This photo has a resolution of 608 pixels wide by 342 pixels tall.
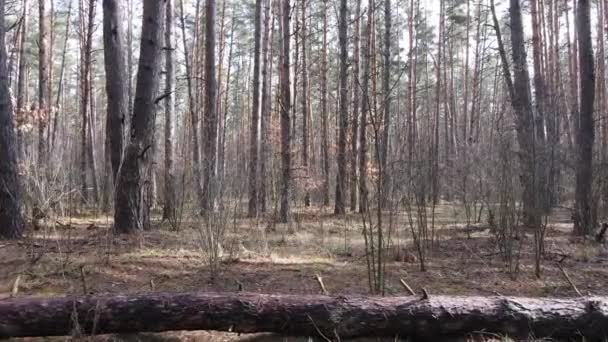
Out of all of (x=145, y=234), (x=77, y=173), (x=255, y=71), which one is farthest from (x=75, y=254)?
(x=255, y=71)

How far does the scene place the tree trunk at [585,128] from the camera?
6941 millimetres

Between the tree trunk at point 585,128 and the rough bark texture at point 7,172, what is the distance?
7.89m

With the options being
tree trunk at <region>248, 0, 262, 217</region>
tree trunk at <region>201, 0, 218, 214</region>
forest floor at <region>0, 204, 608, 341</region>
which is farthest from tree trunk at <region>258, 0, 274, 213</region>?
forest floor at <region>0, 204, 608, 341</region>

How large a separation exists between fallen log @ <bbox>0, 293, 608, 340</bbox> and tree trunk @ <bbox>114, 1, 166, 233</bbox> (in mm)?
2982

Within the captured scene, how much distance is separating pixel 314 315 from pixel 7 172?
4654mm

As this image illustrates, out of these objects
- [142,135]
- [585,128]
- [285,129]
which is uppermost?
[285,129]

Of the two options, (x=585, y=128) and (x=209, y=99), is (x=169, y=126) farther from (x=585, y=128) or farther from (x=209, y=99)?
(x=585, y=128)

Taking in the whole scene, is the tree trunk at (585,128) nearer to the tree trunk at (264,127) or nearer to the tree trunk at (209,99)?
the tree trunk at (264,127)

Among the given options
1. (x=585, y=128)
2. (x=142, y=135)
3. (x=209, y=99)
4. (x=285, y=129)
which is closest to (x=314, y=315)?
(x=142, y=135)

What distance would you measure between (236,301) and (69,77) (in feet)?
116

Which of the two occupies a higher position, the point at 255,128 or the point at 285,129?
the point at 255,128

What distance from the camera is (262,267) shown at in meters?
4.92

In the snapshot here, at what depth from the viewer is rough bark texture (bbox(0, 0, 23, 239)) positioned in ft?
18.6

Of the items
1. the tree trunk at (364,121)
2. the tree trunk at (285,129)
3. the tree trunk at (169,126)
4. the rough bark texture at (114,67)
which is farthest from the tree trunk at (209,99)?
the tree trunk at (364,121)
